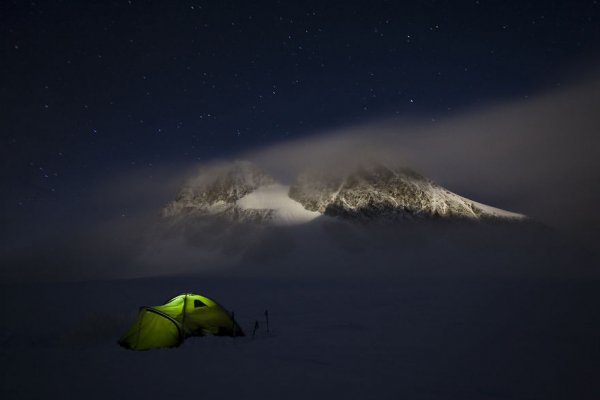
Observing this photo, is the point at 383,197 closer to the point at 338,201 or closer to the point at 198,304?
the point at 338,201

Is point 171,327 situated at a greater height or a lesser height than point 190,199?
lesser

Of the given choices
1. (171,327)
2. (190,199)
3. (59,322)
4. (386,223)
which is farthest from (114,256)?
(171,327)

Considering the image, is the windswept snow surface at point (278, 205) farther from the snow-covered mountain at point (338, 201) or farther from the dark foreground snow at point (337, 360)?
Result: the dark foreground snow at point (337, 360)

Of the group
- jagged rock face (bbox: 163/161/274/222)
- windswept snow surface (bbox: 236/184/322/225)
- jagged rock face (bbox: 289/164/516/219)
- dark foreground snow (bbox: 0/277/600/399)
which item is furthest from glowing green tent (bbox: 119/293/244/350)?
jagged rock face (bbox: 289/164/516/219)

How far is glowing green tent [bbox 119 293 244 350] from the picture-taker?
13.2 meters

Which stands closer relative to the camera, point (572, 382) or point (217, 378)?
point (572, 382)

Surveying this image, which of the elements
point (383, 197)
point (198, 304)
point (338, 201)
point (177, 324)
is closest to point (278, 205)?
point (338, 201)

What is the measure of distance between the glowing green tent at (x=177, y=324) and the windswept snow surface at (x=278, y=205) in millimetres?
142154

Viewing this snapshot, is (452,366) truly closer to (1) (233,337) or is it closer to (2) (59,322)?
(1) (233,337)

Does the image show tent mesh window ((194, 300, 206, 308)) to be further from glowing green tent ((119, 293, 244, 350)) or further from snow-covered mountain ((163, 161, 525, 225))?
snow-covered mountain ((163, 161, 525, 225))

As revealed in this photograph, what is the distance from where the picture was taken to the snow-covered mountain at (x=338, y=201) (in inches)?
6516

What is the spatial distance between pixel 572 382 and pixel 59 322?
2352 cm

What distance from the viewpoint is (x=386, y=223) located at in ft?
522

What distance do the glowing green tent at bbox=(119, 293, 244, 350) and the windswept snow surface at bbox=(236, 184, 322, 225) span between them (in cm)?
14215
